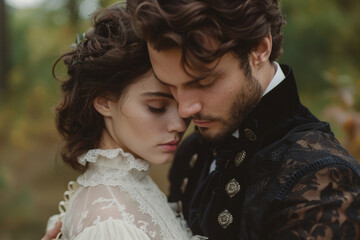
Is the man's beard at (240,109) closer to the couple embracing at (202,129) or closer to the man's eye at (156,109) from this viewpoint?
the couple embracing at (202,129)

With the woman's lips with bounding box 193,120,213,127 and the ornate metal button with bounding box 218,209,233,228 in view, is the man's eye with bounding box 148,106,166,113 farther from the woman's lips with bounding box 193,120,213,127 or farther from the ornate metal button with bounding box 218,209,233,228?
the ornate metal button with bounding box 218,209,233,228

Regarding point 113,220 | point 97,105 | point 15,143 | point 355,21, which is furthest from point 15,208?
point 355,21

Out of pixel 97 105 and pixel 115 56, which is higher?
pixel 115 56

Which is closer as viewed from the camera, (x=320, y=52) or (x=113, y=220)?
(x=113, y=220)

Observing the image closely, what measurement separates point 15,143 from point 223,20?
4.73 meters

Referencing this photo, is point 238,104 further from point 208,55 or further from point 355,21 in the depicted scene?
point 355,21

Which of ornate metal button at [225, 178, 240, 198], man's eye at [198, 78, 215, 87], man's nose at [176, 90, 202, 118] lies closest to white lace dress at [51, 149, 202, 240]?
ornate metal button at [225, 178, 240, 198]

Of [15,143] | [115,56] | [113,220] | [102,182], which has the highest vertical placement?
[15,143]

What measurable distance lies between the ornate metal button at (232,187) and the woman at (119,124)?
379 millimetres

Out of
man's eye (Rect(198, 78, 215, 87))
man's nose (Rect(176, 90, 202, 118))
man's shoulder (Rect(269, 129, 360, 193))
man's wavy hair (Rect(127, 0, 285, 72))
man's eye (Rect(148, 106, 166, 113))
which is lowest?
man's shoulder (Rect(269, 129, 360, 193))

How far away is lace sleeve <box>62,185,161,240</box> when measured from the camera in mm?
1846

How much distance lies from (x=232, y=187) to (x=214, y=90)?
1.59 ft

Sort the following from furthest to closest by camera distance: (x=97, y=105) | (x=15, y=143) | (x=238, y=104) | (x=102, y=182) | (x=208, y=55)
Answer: (x=15, y=143), (x=97, y=105), (x=102, y=182), (x=238, y=104), (x=208, y=55)

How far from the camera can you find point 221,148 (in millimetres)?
2193
